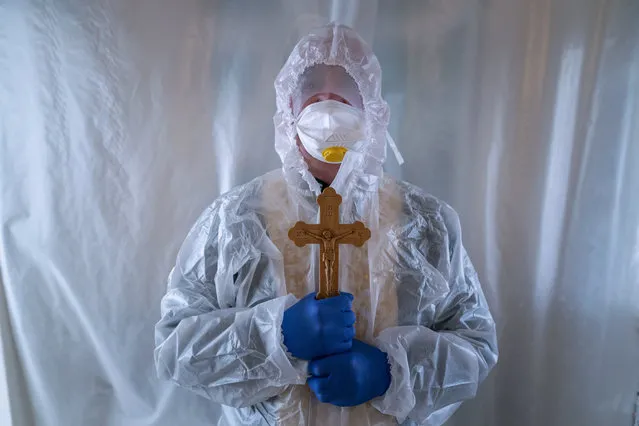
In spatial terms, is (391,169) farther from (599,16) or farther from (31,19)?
(31,19)

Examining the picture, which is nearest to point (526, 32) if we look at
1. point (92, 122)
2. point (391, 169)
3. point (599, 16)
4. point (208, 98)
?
point (599, 16)

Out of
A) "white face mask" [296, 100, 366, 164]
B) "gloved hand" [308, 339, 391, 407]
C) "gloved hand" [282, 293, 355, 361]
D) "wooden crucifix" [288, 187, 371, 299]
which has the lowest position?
"gloved hand" [308, 339, 391, 407]

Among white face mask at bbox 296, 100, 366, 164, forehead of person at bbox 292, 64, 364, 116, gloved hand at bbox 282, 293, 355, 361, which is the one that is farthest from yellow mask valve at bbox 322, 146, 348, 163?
gloved hand at bbox 282, 293, 355, 361

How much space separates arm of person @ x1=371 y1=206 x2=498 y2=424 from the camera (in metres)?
0.71

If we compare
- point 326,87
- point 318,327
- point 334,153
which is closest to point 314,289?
point 318,327

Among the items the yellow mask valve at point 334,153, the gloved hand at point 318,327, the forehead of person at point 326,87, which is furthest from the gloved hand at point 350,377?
the forehead of person at point 326,87

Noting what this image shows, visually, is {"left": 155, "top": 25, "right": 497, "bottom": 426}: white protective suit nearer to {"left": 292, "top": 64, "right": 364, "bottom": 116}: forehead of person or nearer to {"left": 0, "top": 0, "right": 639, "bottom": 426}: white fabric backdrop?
{"left": 292, "top": 64, "right": 364, "bottom": 116}: forehead of person

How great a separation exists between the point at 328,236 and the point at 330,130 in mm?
178

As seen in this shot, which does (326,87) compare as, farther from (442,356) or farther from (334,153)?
(442,356)

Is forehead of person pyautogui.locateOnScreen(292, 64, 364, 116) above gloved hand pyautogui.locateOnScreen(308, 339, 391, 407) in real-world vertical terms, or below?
above

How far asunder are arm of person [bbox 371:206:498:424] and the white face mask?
0.88ft

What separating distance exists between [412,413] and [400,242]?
0.28 meters

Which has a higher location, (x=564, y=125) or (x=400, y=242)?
(x=564, y=125)

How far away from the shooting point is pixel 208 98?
102cm
